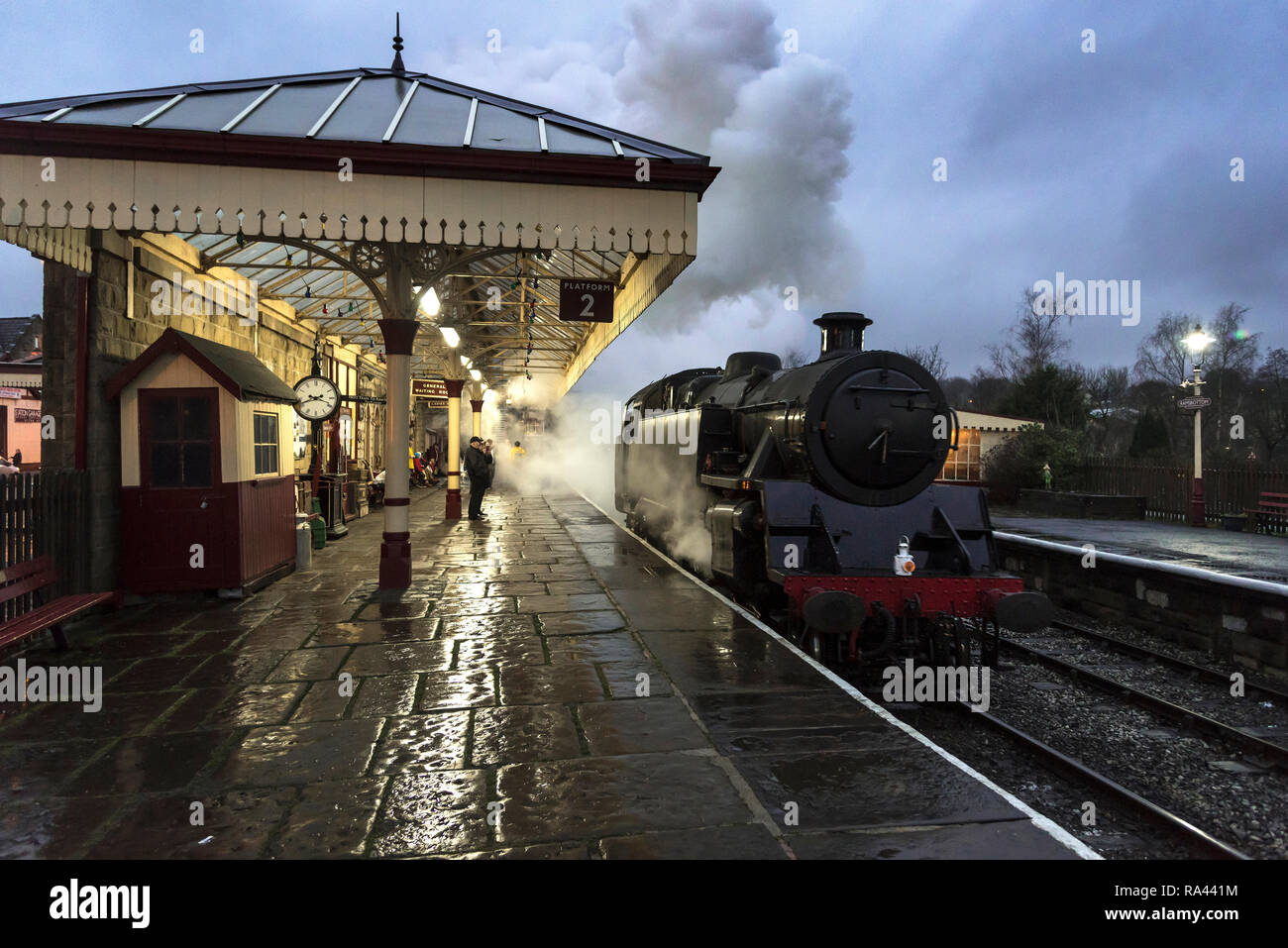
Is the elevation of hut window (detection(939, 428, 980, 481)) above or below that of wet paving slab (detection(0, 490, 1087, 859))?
above

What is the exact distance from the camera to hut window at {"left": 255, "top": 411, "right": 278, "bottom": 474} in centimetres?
748

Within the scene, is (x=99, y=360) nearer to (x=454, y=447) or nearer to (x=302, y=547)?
(x=302, y=547)

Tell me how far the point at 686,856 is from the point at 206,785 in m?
2.18

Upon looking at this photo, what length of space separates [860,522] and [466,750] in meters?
3.84

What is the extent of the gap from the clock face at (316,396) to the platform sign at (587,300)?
382cm

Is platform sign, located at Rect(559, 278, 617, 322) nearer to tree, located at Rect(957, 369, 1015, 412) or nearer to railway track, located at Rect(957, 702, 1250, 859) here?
railway track, located at Rect(957, 702, 1250, 859)

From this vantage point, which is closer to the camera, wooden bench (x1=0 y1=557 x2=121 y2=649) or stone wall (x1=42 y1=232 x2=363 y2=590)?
wooden bench (x1=0 y1=557 x2=121 y2=649)

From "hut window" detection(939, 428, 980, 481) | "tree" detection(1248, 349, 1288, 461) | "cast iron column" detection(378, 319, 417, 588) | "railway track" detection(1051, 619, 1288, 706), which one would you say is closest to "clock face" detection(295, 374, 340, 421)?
"cast iron column" detection(378, 319, 417, 588)

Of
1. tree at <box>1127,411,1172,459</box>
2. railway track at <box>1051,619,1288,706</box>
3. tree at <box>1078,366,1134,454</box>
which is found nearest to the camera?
railway track at <box>1051,619,1288,706</box>

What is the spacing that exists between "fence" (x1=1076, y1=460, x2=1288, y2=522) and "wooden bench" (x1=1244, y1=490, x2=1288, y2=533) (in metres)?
0.49

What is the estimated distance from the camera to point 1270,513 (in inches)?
612

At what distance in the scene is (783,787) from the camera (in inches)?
129

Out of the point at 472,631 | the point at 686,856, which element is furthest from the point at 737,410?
the point at 686,856
